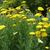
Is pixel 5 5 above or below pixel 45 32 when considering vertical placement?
below

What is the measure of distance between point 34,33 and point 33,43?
177 mm

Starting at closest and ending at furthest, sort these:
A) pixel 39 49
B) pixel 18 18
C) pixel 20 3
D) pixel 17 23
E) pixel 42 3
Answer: pixel 39 49, pixel 17 23, pixel 18 18, pixel 42 3, pixel 20 3

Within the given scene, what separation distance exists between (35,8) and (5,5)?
831 millimetres

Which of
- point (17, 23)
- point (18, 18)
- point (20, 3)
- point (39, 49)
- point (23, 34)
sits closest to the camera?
point (39, 49)

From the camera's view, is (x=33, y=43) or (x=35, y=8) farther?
(x=35, y=8)

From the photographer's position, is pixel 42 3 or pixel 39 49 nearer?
pixel 39 49

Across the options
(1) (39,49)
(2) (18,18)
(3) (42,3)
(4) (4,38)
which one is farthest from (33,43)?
(3) (42,3)

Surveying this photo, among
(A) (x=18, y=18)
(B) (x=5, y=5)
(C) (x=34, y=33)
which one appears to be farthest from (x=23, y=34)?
(B) (x=5, y=5)

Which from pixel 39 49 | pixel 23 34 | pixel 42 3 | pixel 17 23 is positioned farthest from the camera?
pixel 42 3

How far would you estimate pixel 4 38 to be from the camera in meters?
3.83

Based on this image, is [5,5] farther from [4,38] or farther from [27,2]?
[4,38]

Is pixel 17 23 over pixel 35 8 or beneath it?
over

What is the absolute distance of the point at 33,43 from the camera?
12.2 ft

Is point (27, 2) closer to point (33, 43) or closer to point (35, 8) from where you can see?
point (35, 8)
